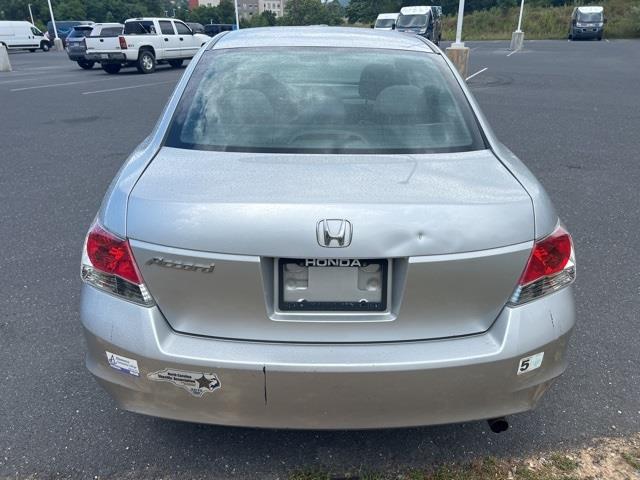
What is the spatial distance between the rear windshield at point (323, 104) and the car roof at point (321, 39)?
8 cm

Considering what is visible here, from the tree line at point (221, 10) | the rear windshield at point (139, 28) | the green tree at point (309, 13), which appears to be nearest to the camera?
the rear windshield at point (139, 28)

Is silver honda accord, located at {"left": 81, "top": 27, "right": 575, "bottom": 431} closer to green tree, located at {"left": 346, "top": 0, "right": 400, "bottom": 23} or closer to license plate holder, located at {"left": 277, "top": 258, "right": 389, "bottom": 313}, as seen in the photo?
license plate holder, located at {"left": 277, "top": 258, "right": 389, "bottom": 313}

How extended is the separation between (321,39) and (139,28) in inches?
785

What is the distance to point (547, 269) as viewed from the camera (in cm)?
186

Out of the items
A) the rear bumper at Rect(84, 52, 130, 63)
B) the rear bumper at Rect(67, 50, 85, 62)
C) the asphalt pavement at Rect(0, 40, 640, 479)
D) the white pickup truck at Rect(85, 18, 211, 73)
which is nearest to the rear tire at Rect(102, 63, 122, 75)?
the white pickup truck at Rect(85, 18, 211, 73)

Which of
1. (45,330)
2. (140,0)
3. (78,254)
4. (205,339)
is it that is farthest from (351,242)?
(140,0)

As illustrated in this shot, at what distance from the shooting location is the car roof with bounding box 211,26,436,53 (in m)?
2.88

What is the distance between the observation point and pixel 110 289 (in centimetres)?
187

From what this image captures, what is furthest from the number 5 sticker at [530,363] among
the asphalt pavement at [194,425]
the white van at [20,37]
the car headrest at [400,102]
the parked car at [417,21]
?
the white van at [20,37]

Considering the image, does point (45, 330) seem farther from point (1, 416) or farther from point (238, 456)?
point (238, 456)

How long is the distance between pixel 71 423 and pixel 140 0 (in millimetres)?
97559

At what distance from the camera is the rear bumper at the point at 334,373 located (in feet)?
5.73

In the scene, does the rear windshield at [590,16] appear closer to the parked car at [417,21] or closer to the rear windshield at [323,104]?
the parked car at [417,21]

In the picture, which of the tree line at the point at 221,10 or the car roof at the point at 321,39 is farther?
the tree line at the point at 221,10
